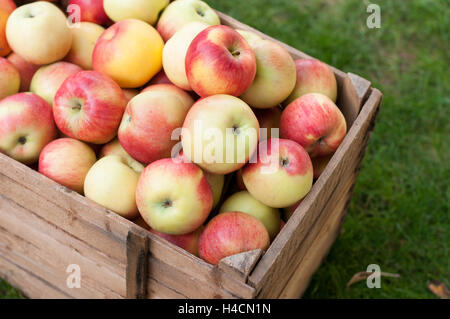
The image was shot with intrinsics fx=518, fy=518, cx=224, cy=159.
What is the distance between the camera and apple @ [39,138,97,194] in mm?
1381

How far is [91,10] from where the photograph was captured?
1.72 m

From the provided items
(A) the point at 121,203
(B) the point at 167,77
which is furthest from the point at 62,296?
(B) the point at 167,77

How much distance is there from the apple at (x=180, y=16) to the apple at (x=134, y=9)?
1.1 inches

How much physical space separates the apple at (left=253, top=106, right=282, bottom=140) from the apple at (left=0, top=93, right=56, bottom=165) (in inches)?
23.8

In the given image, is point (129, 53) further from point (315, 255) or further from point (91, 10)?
point (315, 255)

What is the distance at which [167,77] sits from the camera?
157cm

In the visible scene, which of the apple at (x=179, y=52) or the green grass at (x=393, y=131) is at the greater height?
the apple at (x=179, y=52)

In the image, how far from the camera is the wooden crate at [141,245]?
1202 millimetres

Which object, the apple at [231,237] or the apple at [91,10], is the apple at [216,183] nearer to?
the apple at [231,237]

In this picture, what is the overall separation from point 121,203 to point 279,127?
507 mm

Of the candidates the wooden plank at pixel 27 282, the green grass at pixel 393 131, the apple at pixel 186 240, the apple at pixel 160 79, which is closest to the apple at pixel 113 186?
the apple at pixel 186 240

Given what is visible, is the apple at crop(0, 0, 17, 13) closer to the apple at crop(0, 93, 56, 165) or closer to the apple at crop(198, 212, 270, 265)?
the apple at crop(0, 93, 56, 165)

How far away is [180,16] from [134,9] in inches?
5.8

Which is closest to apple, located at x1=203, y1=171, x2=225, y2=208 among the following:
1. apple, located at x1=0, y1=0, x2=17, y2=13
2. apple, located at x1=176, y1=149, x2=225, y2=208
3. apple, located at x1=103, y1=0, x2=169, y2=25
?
apple, located at x1=176, y1=149, x2=225, y2=208
